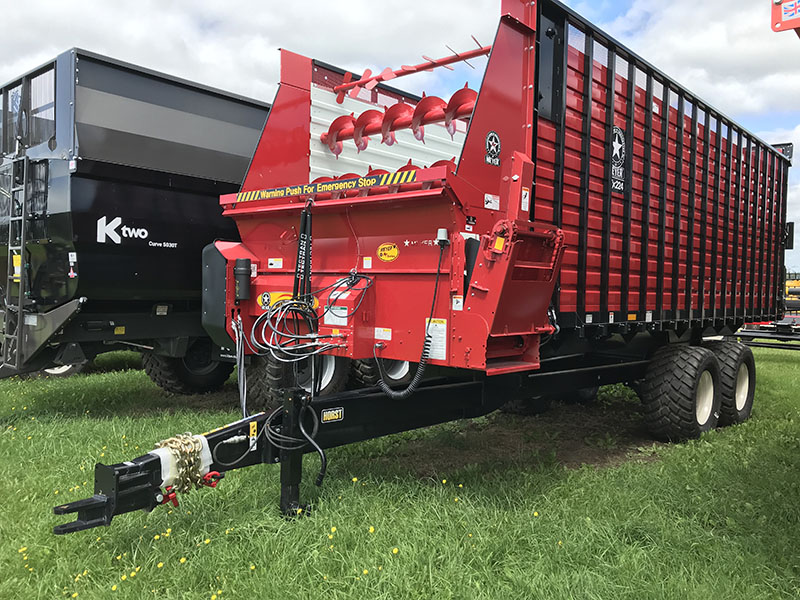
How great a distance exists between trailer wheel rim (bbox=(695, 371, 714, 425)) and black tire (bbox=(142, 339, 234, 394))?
15.7 ft

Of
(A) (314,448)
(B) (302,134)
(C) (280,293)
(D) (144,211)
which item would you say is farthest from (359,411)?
(D) (144,211)

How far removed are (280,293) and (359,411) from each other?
138cm

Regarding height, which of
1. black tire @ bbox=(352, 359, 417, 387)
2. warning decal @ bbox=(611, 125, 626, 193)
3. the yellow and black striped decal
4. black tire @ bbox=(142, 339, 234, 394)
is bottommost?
black tire @ bbox=(142, 339, 234, 394)

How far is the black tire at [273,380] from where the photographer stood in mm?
5055

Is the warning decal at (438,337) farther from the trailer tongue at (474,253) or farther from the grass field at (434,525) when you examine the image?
the grass field at (434,525)

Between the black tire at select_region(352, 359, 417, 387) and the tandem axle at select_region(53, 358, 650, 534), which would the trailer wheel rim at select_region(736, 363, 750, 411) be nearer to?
the tandem axle at select_region(53, 358, 650, 534)

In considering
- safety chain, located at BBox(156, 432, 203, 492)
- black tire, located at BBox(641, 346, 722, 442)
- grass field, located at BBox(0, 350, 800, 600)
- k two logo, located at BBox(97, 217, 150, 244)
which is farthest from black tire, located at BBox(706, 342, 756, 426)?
k two logo, located at BBox(97, 217, 150, 244)

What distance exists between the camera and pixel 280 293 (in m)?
4.57

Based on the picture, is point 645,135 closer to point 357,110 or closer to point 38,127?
point 357,110

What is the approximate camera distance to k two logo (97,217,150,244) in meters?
5.25

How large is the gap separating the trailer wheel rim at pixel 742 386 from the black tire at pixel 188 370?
5.38 meters

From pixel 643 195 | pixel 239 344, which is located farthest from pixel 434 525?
pixel 643 195

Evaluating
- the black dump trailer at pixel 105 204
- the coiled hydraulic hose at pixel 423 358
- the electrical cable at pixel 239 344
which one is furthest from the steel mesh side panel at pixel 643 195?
the black dump trailer at pixel 105 204

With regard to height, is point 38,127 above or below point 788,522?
above
